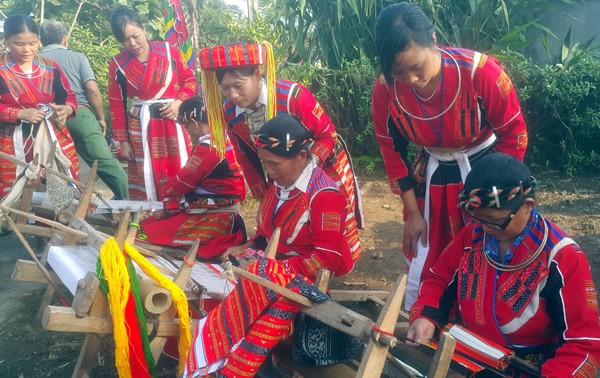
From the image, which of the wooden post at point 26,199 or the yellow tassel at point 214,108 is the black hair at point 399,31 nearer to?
the yellow tassel at point 214,108

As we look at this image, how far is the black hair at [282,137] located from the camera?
2828 millimetres

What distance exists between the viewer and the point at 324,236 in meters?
2.89

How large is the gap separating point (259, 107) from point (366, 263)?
5.94ft

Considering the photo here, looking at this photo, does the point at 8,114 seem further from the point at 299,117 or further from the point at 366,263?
the point at 366,263

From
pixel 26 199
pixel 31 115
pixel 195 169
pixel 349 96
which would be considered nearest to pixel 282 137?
pixel 195 169

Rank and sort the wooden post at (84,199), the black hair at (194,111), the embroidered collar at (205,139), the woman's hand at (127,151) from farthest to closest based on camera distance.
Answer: the woman's hand at (127,151) → the black hair at (194,111) → the embroidered collar at (205,139) → the wooden post at (84,199)

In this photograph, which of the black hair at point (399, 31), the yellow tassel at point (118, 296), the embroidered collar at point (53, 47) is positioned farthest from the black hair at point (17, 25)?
the black hair at point (399, 31)

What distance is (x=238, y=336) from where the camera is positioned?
221 cm

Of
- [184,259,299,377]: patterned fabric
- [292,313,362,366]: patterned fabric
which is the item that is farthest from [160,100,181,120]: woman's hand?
[292,313,362,366]: patterned fabric

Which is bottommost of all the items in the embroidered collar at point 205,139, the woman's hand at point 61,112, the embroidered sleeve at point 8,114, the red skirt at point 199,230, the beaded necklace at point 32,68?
the red skirt at point 199,230

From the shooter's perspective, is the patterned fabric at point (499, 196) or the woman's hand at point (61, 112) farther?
the woman's hand at point (61, 112)

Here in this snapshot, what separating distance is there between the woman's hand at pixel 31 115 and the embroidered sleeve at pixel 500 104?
3884mm

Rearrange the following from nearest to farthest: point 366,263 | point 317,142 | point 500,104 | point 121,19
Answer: point 500,104 → point 317,142 → point 366,263 → point 121,19

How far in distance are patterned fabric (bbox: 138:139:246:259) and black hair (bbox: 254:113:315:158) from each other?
117cm
